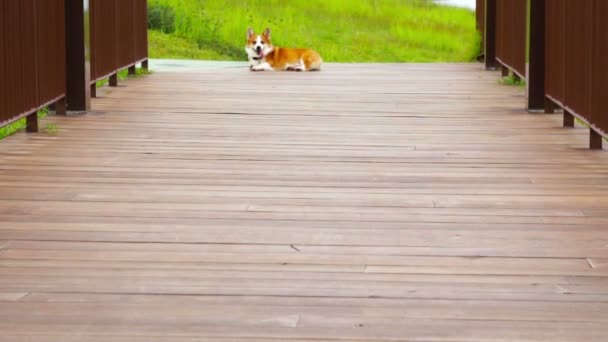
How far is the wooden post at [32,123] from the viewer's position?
6914mm

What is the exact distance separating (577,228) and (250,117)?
389 cm

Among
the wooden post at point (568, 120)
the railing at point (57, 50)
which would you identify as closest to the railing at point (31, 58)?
the railing at point (57, 50)

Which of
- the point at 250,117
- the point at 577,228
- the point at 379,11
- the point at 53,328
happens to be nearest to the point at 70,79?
the point at 250,117

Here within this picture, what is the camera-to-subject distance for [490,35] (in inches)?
486

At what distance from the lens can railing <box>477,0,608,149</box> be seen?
5.81m

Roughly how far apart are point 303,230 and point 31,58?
3049 millimetres

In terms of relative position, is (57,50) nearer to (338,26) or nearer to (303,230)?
(303,230)

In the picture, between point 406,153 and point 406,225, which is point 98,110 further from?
point 406,225

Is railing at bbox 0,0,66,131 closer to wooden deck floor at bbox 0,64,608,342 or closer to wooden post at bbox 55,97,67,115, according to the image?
wooden post at bbox 55,97,67,115

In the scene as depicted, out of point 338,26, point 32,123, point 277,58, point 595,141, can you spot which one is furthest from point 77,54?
point 338,26

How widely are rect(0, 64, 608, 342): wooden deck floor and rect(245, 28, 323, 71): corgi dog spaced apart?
185 inches

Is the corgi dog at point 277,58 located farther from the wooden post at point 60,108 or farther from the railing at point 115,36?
the wooden post at point 60,108

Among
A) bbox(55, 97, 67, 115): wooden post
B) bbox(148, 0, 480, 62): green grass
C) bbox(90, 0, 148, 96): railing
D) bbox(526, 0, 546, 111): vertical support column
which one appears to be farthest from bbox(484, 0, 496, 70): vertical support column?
bbox(55, 97, 67, 115): wooden post

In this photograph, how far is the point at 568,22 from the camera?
22.9ft
